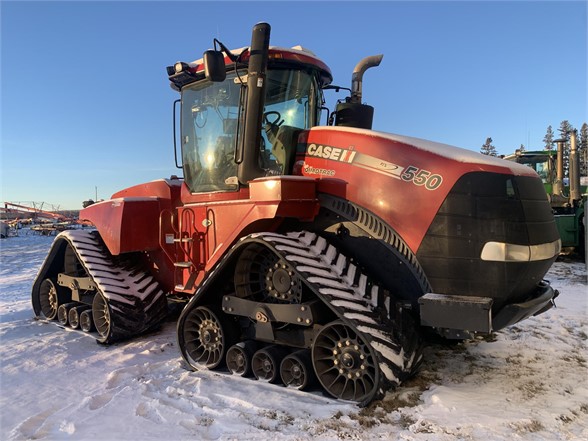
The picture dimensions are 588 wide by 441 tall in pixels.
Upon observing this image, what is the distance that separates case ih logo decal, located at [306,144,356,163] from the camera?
3904mm

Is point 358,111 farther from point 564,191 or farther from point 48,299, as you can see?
point 564,191

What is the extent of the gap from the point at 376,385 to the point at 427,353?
1662 millimetres

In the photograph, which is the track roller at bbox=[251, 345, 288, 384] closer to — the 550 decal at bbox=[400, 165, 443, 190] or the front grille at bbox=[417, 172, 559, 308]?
the front grille at bbox=[417, 172, 559, 308]

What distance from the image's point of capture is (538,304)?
11.3ft

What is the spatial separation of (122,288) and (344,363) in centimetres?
331

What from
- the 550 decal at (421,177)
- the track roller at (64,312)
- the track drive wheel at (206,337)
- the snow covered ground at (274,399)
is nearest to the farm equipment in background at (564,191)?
the snow covered ground at (274,399)

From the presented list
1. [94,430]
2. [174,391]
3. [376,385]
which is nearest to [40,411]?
[94,430]

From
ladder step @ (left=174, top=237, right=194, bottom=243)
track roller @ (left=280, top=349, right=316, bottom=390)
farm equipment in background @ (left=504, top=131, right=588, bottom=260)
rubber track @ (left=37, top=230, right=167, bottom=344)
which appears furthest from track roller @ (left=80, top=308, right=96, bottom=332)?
farm equipment in background @ (left=504, top=131, right=588, bottom=260)

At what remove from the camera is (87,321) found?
230 inches

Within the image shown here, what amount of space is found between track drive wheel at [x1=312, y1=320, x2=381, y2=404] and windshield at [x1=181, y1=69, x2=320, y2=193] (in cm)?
167

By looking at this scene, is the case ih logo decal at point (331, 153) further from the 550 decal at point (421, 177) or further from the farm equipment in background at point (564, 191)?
the farm equipment in background at point (564, 191)

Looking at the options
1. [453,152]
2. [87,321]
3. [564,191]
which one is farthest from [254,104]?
[564,191]

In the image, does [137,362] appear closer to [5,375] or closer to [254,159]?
[5,375]

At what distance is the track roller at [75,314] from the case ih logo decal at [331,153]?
12.9ft
